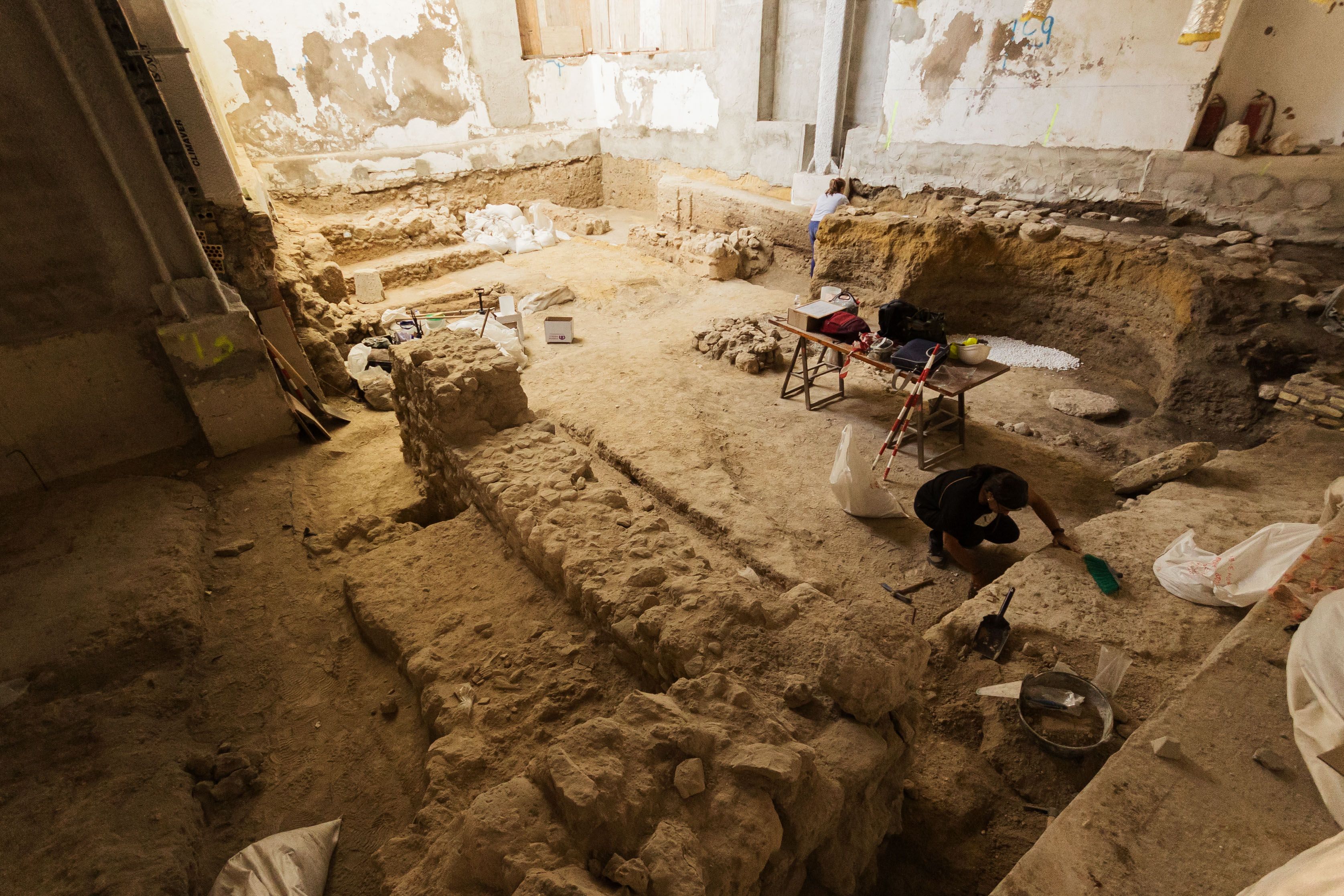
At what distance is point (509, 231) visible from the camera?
35.3 feet

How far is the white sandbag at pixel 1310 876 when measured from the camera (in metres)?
1.36

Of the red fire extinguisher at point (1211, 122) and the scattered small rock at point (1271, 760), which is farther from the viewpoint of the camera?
the red fire extinguisher at point (1211, 122)

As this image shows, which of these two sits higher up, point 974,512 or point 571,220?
point 974,512

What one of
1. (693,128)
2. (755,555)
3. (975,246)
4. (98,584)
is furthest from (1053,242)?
(98,584)

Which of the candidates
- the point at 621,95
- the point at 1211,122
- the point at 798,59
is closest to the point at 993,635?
the point at 1211,122

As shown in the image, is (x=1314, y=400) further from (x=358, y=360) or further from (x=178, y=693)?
(x=358, y=360)

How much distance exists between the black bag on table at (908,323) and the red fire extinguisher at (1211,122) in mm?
3498

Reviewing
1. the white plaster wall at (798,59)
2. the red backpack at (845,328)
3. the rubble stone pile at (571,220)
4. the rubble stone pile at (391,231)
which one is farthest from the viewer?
the rubble stone pile at (571,220)

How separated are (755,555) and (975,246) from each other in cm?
506

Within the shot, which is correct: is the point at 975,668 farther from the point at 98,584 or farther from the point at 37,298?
the point at 37,298

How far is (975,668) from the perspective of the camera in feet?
9.61

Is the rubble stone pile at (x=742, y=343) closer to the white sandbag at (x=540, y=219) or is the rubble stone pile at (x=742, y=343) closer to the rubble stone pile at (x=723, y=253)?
the rubble stone pile at (x=723, y=253)

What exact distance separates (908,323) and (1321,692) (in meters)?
3.58

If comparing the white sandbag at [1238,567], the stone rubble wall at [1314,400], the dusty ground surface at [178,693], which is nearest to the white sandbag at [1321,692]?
the white sandbag at [1238,567]
